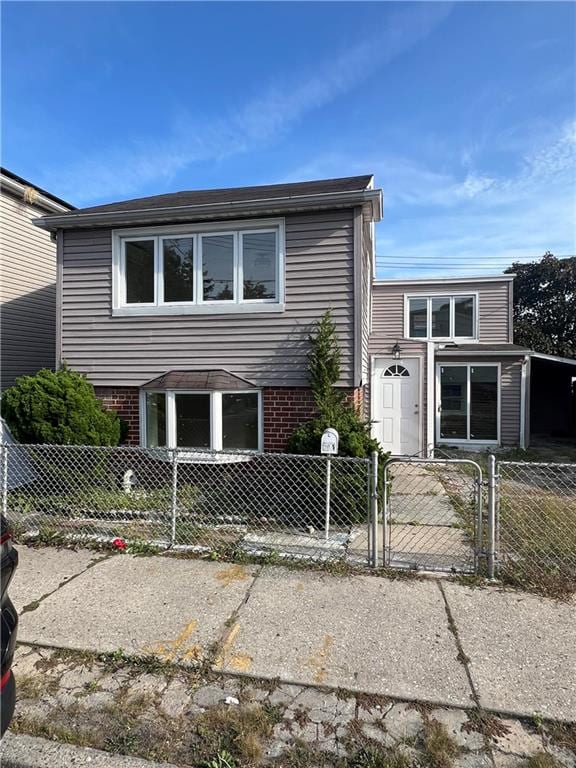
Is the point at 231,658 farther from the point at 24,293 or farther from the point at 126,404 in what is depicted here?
the point at 24,293

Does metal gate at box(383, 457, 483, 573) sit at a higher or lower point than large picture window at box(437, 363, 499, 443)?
lower

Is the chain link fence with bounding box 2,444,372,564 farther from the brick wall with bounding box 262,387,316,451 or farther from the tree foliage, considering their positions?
the brick wall with bounding box 262,387,316,451

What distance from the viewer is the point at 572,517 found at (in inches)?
218

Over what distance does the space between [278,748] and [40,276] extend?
10482 millimetres

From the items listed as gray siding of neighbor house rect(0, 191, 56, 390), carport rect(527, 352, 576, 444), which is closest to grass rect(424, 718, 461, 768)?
gray siding of neighbor house rect(0, 191, 56, 390)

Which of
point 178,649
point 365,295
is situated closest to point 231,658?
point 178,649

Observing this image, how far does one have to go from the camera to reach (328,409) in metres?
5.93

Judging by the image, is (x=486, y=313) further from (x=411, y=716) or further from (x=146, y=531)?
(x=411, y=716)

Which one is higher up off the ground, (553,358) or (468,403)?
(553,358)

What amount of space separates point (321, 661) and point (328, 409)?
3.40m

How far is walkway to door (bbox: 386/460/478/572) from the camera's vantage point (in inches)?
173

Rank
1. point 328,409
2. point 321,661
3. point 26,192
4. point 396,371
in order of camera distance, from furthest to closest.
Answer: point 396,371 < point 26,192 < point 328,409 < point 321,661

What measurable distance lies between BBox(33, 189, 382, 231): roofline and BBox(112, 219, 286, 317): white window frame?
197mm

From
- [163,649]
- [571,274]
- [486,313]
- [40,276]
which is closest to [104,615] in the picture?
[163,649]
